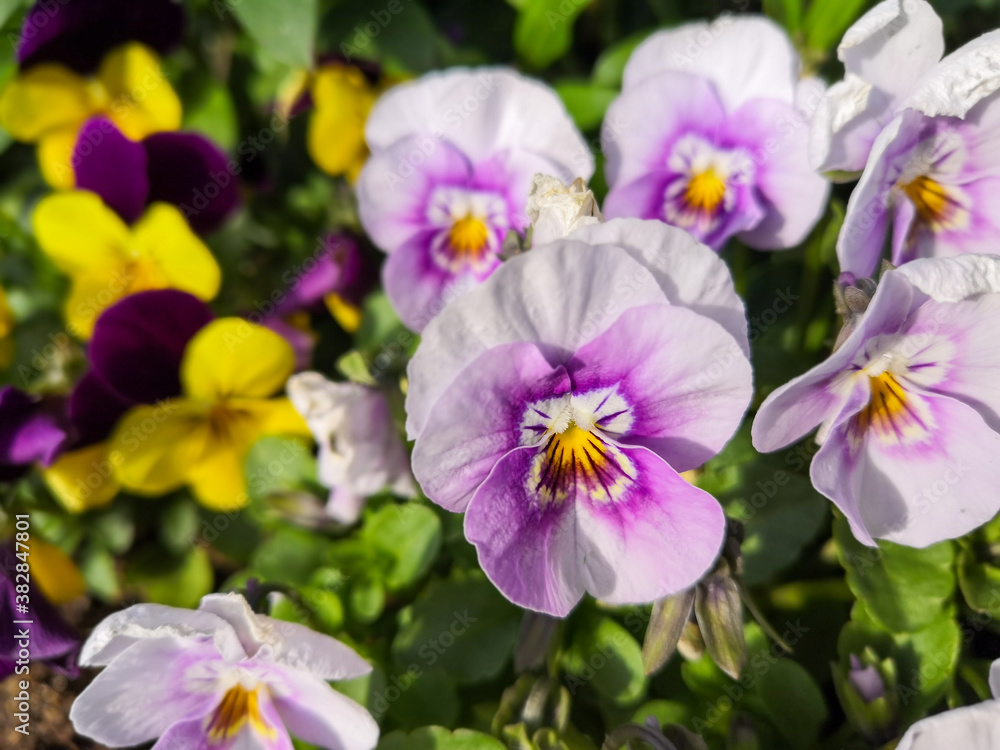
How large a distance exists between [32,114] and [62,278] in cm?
23

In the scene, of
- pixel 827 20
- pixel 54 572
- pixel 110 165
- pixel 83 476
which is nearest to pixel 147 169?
pixel 110 165

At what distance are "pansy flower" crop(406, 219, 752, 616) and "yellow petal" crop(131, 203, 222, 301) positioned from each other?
22.6 inches

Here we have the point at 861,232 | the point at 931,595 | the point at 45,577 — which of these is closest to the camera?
the point at 861,232

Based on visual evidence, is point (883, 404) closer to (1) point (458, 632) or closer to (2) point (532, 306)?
A: (2) point (532, 306)

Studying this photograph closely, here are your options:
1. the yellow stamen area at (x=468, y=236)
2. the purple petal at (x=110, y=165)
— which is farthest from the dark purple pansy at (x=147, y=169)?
the yellow stamen area at (x=468, y=236)

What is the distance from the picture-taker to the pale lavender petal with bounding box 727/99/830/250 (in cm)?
81

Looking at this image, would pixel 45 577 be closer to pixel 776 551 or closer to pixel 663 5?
pixel 776 551

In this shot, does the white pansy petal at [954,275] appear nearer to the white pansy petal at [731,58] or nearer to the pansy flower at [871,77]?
the pansy flower at [871,77]

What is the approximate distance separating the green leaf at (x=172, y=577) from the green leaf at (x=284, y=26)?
666 millimetres

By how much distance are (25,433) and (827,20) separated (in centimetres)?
104

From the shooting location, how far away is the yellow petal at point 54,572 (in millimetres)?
1055

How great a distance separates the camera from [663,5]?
1.23 metres

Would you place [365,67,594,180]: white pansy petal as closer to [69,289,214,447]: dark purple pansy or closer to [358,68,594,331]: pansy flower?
[358,68,594,331]: pansy flower

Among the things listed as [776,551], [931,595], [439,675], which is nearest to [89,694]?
[439,675]
